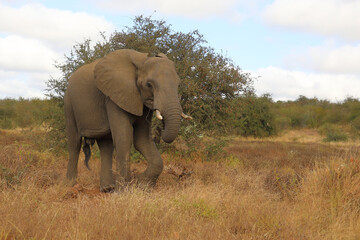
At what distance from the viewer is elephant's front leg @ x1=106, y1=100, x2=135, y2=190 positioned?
20.6 ft

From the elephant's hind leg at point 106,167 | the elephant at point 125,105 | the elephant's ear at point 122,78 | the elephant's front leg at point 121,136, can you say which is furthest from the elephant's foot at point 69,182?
the elephant's ear at point 122,78

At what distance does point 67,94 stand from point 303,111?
44.5 m

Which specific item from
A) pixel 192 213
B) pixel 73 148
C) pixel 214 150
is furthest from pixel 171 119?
pixel 214 150

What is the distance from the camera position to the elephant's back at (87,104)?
6875mm

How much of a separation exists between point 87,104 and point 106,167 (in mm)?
1172

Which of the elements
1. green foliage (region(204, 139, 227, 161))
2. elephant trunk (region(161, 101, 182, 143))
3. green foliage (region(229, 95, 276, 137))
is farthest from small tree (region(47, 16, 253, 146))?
green foliage (region(229, 95, 276, 137))

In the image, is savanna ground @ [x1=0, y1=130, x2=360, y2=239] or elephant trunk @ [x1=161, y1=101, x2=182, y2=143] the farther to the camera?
elephant trunk @ [x1=161, y1=101, x2=182, y2=143]

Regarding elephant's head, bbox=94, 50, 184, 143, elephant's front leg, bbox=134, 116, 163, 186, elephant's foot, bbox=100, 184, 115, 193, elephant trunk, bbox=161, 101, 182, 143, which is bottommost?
elephant's foot, bbox=100, 184, 115, 193

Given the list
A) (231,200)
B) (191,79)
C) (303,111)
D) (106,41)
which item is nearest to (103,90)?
(231,200)

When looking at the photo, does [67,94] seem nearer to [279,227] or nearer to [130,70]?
[130,70]

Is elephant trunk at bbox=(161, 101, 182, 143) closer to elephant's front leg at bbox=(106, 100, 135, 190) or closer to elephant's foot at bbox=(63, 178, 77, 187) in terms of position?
elephant's front leg at bbox=(106, 100, 135, 190)

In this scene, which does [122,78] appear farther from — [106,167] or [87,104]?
[106,167]

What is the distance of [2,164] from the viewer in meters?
6.93

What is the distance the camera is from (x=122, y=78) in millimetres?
6363
